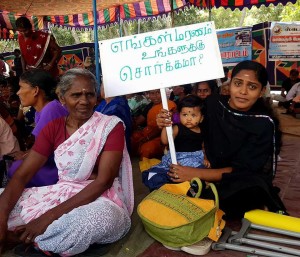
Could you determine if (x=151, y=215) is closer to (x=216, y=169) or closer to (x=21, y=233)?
(x=216, y=169)

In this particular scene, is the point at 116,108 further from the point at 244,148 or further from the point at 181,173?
the point at 244,148

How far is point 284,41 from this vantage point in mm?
11773

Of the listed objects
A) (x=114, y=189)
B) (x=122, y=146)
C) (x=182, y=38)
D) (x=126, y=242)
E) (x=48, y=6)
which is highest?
(x=48, y=6)

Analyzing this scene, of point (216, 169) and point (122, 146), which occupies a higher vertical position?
point (122, 146)

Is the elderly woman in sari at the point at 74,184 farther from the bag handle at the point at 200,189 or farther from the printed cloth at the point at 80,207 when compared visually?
the bag handle at the point at 200,189

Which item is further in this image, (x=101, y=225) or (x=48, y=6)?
(x=48, y=6)

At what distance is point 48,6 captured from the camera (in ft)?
29.2

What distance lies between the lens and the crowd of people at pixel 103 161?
231 cm

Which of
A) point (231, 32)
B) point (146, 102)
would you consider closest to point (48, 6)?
point (146, 102)

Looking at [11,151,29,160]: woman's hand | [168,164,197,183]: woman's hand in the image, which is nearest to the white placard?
[168,164,197,183]: woman's hand

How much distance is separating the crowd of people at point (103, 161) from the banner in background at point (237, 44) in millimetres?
9346

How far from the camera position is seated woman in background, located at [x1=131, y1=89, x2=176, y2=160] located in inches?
186

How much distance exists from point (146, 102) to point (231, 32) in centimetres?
720

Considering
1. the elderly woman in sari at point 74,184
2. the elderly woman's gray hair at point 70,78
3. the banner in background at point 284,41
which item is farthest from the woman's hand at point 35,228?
the banner in background at point 284,41
